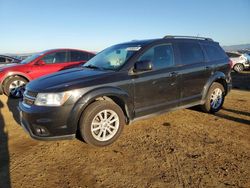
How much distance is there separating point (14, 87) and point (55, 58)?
173 centimetres

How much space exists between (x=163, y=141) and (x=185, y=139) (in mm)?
404

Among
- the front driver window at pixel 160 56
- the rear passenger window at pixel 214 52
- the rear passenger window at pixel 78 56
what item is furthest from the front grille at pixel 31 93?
the rear passenger window at pixel 78 56

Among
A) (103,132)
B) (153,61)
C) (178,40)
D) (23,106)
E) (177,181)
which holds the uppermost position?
(178,40)

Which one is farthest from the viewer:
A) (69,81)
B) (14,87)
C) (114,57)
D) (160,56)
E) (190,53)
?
(14,87)

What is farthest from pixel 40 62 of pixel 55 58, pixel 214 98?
pixel 214 98

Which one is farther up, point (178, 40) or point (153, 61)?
point (178, 40)

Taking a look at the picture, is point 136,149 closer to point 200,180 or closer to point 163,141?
point 163,141

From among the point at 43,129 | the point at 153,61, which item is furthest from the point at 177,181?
the point at 153,61

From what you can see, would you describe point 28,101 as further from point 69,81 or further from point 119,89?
point 119,89

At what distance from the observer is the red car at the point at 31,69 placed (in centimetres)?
868

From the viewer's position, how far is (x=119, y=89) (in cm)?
436

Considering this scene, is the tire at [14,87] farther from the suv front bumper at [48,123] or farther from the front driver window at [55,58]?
the suv front bumper at [48,123]

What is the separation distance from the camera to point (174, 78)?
199 inches

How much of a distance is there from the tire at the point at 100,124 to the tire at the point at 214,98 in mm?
2453
